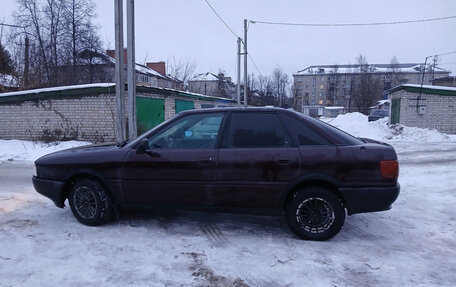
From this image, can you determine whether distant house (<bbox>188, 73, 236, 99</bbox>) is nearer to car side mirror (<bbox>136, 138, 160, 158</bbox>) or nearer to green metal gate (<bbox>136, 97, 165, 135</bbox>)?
green metal gate (<bbox>136, 97, 165, 135</bbox>)

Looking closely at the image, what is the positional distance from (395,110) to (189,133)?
2066cm

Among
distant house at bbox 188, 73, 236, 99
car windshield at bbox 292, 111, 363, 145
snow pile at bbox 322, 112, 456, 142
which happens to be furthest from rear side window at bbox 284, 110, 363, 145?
→ distant house at bbox 188, 73, 236, 99

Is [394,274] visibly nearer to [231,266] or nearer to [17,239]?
[231,266]

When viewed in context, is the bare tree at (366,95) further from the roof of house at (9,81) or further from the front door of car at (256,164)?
the front door of car at (256,164)

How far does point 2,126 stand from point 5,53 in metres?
15.9

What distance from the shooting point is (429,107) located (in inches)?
749

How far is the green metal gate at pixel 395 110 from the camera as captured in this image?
2027 centimetres

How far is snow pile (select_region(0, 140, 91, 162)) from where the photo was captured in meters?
10.6

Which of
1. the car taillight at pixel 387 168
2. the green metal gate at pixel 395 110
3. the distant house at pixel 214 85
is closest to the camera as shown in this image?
the car taillight at pixel 387 168

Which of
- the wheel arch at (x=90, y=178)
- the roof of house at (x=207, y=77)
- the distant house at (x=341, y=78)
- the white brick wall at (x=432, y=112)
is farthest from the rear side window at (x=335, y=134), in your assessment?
the distant house at (x=341, y=78)

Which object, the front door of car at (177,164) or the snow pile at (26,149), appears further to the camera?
the snow pile at (26,149)

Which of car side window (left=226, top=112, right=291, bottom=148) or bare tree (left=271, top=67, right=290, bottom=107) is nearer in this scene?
car side window (left=226, top=112, right=291, bottom=148)

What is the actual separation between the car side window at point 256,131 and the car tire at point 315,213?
66 centimetres

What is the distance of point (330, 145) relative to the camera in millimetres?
3742
